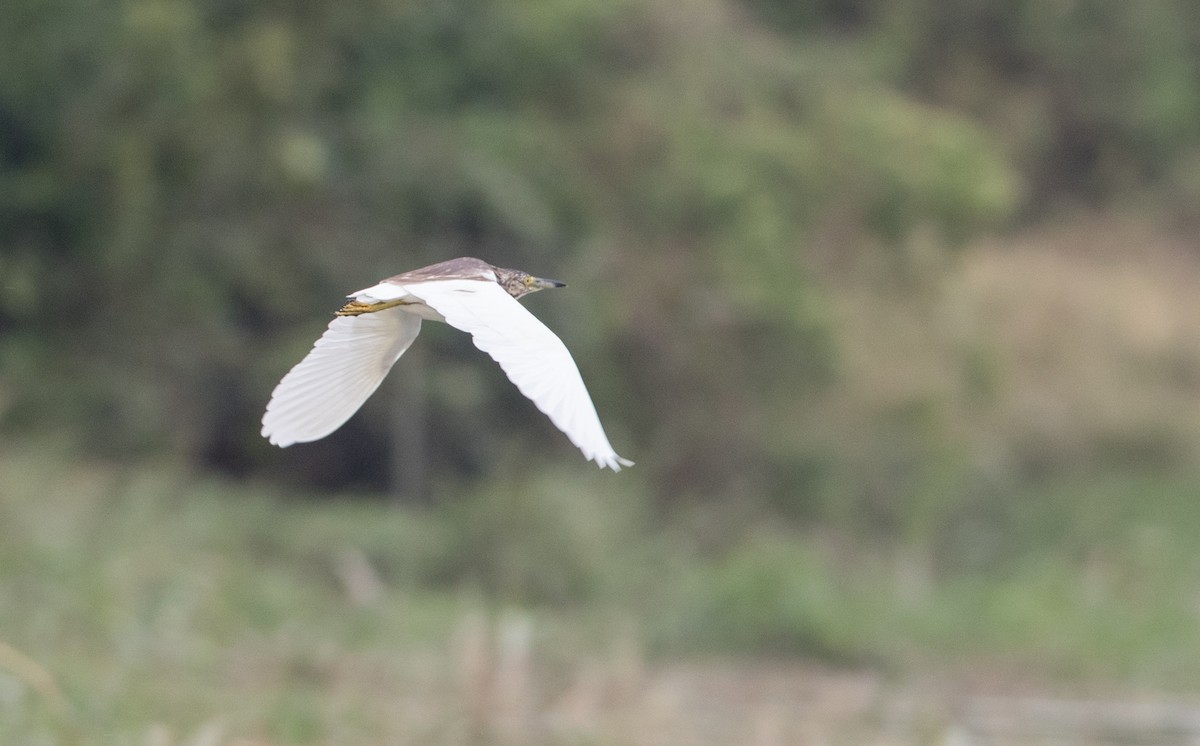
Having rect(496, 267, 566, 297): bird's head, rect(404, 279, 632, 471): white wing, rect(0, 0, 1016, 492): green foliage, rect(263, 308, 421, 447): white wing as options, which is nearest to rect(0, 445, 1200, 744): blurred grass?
rect(0, 0, 1016, 492): green foliage

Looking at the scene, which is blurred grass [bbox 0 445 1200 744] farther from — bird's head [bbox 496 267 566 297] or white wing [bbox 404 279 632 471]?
white wing [bbox 404 279 632 471]

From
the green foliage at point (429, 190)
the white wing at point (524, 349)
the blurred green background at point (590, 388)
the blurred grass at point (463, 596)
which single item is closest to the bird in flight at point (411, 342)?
the white wing at point (524, 349)

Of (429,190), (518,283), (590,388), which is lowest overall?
(518,283)

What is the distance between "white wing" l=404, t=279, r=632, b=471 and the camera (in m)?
2.84

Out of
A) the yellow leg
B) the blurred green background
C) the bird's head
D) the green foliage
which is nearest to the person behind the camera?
the yellow leg

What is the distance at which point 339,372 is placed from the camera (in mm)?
3674

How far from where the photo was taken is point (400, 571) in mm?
10086

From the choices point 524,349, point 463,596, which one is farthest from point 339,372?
point 463,596

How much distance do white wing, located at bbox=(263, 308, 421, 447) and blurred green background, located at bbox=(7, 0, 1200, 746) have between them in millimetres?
2788

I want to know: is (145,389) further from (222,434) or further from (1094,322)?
(1094,322)

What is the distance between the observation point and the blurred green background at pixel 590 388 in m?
7.67

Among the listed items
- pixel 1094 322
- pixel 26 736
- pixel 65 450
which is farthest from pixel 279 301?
pixel 1094 322

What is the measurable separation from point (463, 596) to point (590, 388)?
9.12ft

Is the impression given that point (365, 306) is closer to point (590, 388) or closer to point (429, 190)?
point (429, 190)
